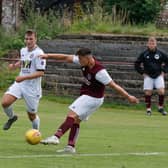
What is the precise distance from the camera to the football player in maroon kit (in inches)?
494

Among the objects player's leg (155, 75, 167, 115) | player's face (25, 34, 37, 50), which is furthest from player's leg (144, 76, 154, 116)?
player's face (25, 34, 37, 50)

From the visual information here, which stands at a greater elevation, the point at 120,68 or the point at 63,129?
the point at 63,129

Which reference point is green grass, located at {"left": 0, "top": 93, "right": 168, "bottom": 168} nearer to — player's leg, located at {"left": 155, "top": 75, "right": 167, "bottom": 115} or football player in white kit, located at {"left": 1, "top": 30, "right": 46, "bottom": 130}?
player's leg, located at {"left": 155, "top": 75, "right": 167, "bottom": 115}

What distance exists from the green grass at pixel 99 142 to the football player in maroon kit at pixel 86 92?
30 cm

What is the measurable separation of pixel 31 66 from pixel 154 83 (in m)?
9.23

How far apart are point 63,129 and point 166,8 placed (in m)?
26.4

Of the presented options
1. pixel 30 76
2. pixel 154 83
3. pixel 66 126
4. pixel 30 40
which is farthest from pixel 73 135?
pixel 154 83

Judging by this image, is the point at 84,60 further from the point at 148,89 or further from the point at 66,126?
the point at 148,89

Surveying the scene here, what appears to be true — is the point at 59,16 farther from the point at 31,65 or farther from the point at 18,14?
the point at 31,65

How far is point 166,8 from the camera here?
38.4 metres

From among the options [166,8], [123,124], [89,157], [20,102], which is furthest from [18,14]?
[89,157]

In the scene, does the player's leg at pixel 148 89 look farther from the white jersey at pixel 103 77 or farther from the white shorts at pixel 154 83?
the white jersey at pixel 103 77

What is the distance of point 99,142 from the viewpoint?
14.5 meters

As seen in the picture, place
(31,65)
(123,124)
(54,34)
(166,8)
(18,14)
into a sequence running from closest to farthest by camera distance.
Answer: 1. (31,65)
2. (123,124)
3. (54,34)
4. (18,14)
5. (166,8)
